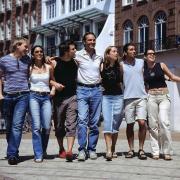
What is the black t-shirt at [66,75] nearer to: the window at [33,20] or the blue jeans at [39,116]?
the blue jeans at [39,116]

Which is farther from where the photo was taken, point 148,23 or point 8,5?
point 8,5

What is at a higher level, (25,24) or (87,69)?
(25,24)

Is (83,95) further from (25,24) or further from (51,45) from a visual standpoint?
(25,24)

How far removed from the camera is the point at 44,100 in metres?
8.80

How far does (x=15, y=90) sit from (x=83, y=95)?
112 centimetres

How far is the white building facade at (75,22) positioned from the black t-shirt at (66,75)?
2486 cm

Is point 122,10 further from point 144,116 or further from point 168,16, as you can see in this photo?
point 144,116

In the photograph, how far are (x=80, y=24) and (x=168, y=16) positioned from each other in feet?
34.1

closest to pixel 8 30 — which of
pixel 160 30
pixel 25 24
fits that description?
pixel 25 24

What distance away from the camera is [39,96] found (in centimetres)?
877

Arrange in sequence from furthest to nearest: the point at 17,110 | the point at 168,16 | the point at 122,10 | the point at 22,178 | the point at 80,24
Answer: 1. the point at 80,24
2. the point at 122,10
3. the point at 168,16
4. the point at 17,110
5. the point at 22,178

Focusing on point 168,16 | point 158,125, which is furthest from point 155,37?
point 158,125

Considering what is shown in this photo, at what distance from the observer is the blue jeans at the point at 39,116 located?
28.6 feet

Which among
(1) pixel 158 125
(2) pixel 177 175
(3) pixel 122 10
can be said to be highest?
(3) pixel 122 10
